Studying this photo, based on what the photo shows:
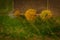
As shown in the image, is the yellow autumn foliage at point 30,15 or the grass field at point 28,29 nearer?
the grass field at point 28,29

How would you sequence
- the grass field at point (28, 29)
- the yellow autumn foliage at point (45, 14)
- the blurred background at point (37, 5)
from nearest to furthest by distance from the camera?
the grass field at point (28, 29) → the yellow autumn foliage at point (45, 14) → the blurred background at point (37, 5)

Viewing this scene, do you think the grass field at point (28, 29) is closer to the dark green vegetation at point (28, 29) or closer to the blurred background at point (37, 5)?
the dark green vegetation at point (28, 29)

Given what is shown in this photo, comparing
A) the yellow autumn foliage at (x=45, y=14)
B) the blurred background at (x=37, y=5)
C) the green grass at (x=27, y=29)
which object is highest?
the blurred background at (x=37, y=5)

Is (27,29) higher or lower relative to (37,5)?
lower

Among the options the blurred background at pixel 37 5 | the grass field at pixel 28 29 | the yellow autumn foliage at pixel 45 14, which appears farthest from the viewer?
the blurred background at pixel 37 5

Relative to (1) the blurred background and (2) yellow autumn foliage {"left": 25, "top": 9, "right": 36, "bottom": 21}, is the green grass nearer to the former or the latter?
(2) yellow autumn foliage {"left": 25, "top": 9, "right": 36, "bottom": 21}

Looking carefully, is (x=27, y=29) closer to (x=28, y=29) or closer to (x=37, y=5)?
(x=28, y=29)

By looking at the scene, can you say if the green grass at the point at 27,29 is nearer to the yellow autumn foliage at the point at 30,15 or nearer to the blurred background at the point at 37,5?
the yellow autumn foliage at the point at 30,15

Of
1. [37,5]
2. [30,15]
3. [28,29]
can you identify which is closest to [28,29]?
[28,29]

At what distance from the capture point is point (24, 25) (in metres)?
1.95

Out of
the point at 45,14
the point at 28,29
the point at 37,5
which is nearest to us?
the point at 28,29

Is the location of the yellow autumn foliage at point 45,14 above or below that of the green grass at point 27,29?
above

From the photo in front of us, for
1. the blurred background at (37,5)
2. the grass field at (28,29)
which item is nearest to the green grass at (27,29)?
the grass field at (28,29)

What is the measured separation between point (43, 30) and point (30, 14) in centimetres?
26
